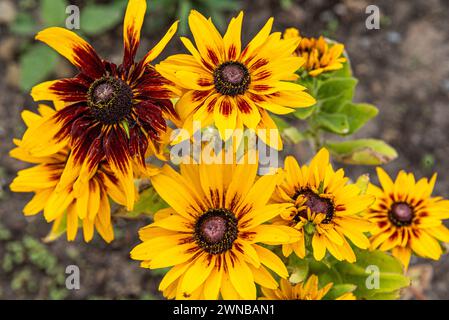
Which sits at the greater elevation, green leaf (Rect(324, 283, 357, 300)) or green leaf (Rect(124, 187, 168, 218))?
green leaf (Rect(124, 187, 168, 218))

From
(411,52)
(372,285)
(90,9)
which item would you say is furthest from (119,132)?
(411,52)

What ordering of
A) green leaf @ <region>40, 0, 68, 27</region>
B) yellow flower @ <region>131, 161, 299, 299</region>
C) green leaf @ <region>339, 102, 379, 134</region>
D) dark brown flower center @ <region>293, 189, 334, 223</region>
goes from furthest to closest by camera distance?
green leaf @ <region>40, 0, 68, 27</region> → green leaf @ <region>339, 102, 379, 134</region> → dark brown flower center @ <region>293, 189, 334, 223</region> → yellow flower @ <region>131, 161, 299, 299</region>

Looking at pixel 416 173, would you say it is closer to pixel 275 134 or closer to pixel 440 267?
pixel 440 267

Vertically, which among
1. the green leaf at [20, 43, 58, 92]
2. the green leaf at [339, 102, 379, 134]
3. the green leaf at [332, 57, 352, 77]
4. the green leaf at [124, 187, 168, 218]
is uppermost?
the green leaf at [20, 43, 58, 92]

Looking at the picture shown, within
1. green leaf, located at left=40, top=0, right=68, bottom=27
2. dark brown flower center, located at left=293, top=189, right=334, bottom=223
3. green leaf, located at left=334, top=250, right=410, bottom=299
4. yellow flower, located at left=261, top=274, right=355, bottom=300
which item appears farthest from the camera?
green leaf, located at left=40, top=0, right=68, bottom=27

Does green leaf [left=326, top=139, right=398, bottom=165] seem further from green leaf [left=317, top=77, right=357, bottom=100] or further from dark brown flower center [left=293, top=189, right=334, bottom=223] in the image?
dark brown flower center [left=293, top=189, right=334, bottom=223]

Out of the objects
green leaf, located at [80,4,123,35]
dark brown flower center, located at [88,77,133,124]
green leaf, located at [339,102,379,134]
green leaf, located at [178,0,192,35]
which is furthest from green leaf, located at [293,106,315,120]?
green leaf, located at [80,4,123,35]

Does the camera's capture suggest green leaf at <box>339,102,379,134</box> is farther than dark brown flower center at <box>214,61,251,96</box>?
Yes
